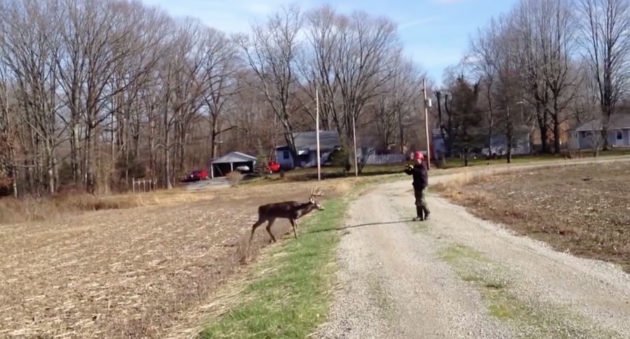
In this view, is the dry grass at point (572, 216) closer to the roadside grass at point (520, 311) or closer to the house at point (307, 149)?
the roadside grass at point (520, 311)

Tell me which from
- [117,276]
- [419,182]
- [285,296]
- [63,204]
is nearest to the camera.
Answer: [285,296]

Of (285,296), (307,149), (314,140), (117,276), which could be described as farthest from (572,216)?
(314,140)

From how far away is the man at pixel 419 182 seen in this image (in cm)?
1936

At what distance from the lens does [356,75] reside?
92688 millimetres

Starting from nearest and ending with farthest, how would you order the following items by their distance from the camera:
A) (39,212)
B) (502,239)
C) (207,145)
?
(502,239), (39,212), (207,145)

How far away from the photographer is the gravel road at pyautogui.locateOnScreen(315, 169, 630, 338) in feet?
23.7

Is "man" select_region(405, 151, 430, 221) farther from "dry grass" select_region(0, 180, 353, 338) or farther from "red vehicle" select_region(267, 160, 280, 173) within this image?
"red vehicle" select_region(267, 160, 280, 173)

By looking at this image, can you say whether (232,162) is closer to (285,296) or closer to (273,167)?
(273,167)

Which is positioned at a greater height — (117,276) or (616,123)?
(616,123)

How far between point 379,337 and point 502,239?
8402 mm

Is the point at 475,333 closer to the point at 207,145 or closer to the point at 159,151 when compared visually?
the point at 159,151

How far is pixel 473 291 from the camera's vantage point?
910 centimetres

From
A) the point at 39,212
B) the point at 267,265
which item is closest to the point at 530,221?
the point at 267,265

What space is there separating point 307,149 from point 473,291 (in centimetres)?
8745
